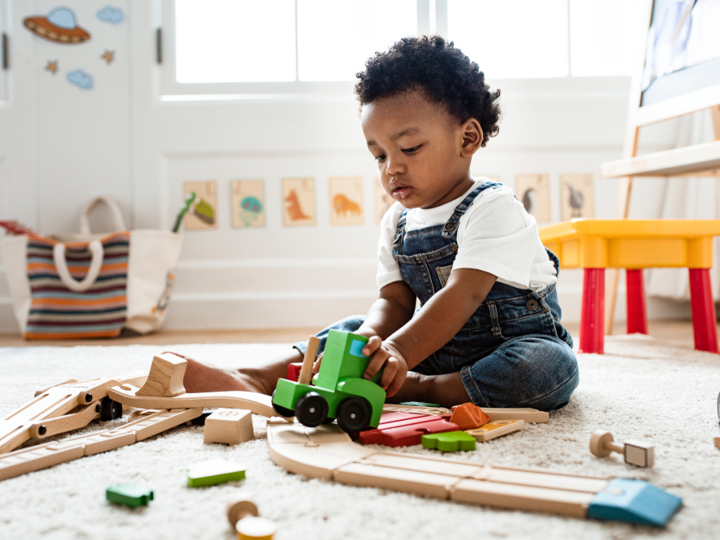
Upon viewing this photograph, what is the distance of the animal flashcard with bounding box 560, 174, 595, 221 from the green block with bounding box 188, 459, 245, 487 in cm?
167

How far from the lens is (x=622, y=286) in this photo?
1876mm

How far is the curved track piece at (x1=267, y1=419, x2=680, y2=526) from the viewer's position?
0.38 meters

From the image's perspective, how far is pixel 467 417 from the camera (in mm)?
601

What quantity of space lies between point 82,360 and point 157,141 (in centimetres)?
94

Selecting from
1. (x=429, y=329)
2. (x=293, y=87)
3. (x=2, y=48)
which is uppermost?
(x=2, y=48)

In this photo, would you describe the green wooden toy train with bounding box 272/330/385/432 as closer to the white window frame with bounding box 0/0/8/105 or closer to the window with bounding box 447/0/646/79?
the window with bounding box 447/0/646/79

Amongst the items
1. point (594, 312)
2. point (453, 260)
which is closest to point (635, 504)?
point (453, 260)

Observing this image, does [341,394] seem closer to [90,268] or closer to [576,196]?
[90,268]

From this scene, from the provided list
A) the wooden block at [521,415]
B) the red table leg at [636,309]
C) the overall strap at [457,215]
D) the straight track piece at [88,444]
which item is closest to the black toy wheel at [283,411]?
the straight track piece at [88,444]

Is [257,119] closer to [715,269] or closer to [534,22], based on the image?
[534,22]

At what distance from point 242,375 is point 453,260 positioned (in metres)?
0.33

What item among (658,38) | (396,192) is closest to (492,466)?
(396,192)

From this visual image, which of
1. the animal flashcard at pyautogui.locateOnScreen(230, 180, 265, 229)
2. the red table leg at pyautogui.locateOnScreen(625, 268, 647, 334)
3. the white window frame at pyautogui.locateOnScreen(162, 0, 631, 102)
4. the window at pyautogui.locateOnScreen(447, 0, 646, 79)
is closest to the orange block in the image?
the red table leg at pyautogui.locateOnScreen(625, 268, 647, 334)

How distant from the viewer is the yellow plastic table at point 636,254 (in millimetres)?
1198
